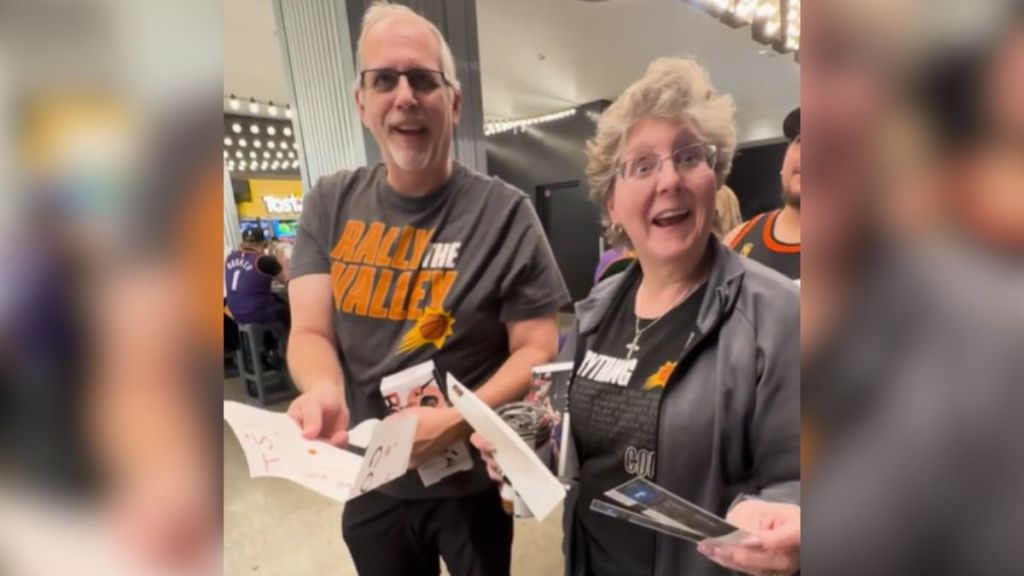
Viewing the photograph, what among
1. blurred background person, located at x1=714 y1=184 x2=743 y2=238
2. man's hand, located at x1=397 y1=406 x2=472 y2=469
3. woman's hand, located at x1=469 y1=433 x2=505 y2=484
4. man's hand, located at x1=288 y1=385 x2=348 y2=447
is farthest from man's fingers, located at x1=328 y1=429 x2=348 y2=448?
blurred background person, located at x1=714 y1=184 x2=743 y2=238

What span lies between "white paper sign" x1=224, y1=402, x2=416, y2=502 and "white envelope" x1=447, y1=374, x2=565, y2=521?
0.12 m

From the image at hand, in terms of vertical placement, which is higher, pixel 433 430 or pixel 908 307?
pixel 908 307

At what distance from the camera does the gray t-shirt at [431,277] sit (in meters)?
0.96

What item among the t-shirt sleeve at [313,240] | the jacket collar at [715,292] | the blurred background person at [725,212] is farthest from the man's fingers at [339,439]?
the blurred background person at [725,212]

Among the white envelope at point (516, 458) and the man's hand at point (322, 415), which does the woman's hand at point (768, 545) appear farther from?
the man's hand at point (322, 415)

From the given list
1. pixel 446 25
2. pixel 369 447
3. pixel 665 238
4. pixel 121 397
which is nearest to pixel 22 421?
pixel 121 397

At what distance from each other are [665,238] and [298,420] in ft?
2.27

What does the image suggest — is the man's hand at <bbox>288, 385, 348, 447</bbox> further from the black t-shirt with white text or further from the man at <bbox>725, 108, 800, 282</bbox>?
the man at <bbox>725, 108, 800, 282</bbox>

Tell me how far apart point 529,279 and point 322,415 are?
1.48ft

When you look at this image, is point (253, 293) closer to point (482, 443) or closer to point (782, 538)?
point (482, 443)

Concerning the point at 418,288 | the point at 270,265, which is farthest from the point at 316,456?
the point at 270,265

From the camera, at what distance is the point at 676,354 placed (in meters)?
0.81

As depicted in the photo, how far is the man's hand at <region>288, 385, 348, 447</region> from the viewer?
0.81 meters

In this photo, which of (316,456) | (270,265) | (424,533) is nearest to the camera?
(316,456)
